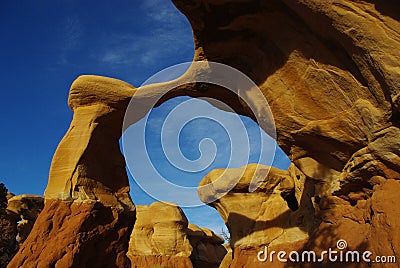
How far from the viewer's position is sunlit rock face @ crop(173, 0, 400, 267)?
6.14m

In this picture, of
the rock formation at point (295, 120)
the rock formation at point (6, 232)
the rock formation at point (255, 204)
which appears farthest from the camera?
the rock formation at point (6, 232)

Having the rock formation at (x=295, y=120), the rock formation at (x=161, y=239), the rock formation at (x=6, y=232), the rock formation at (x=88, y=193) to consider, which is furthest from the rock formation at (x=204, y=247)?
the rock formation at (x=88, y=193)

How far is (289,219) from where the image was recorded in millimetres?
14852

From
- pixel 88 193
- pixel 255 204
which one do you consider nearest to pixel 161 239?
pixel 255 204

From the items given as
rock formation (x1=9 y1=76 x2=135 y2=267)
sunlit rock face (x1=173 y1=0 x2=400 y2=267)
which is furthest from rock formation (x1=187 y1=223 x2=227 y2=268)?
sunlit rock face (x1=173 y1=0 x2=400 y2=267)

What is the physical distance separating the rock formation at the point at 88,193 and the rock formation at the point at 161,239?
1447 centimetres

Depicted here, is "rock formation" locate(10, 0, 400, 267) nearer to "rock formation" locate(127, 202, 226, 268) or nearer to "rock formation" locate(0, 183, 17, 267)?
"rock formation" locate(0, 183, 17, 267)

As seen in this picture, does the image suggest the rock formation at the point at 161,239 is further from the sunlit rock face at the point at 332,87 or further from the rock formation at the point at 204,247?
the sunlit rock face at the point at 332,87

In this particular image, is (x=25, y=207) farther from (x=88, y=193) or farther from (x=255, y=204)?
(x=88, y=193)

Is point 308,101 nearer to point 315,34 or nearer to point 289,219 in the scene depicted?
point 315,34

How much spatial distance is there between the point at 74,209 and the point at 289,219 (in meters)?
8.66

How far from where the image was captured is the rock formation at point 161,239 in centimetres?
2464

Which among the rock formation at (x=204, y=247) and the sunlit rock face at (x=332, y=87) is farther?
→ the rock formation at (x=204, y=247)

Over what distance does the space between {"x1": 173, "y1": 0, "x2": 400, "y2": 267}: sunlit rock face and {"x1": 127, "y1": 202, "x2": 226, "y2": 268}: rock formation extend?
16959 mm
